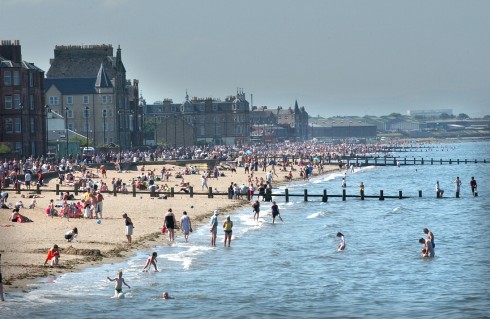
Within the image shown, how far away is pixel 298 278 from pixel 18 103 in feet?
231

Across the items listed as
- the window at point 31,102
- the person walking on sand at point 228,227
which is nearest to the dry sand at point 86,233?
the person walking on sand at point 228,227

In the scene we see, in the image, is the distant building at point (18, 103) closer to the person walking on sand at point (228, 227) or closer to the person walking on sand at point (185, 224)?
the person walking on sand at point (185, 224)

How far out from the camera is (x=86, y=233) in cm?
5219

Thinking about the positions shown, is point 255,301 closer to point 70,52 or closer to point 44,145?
point 44,145

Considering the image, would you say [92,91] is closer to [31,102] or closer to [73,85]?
[73,85]

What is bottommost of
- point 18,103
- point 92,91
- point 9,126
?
point 9,126

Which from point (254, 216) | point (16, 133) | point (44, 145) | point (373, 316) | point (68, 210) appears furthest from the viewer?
point (44, 145)

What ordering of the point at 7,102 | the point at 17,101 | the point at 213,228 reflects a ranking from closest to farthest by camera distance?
1. the point at 213,228
2. the point at 7,102
3. the point at 17,101

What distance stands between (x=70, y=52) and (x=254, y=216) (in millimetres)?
109419

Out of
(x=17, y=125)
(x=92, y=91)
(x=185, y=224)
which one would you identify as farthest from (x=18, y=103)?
(x=185, y=224)

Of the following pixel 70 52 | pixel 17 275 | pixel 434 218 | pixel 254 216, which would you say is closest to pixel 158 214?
pixel 254 216

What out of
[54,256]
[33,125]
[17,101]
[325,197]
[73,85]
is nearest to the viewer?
[54,256]

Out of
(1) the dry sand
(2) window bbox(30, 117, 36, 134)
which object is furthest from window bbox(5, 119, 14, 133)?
(1) the dry sand

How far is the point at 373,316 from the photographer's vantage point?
34000 millimetres
